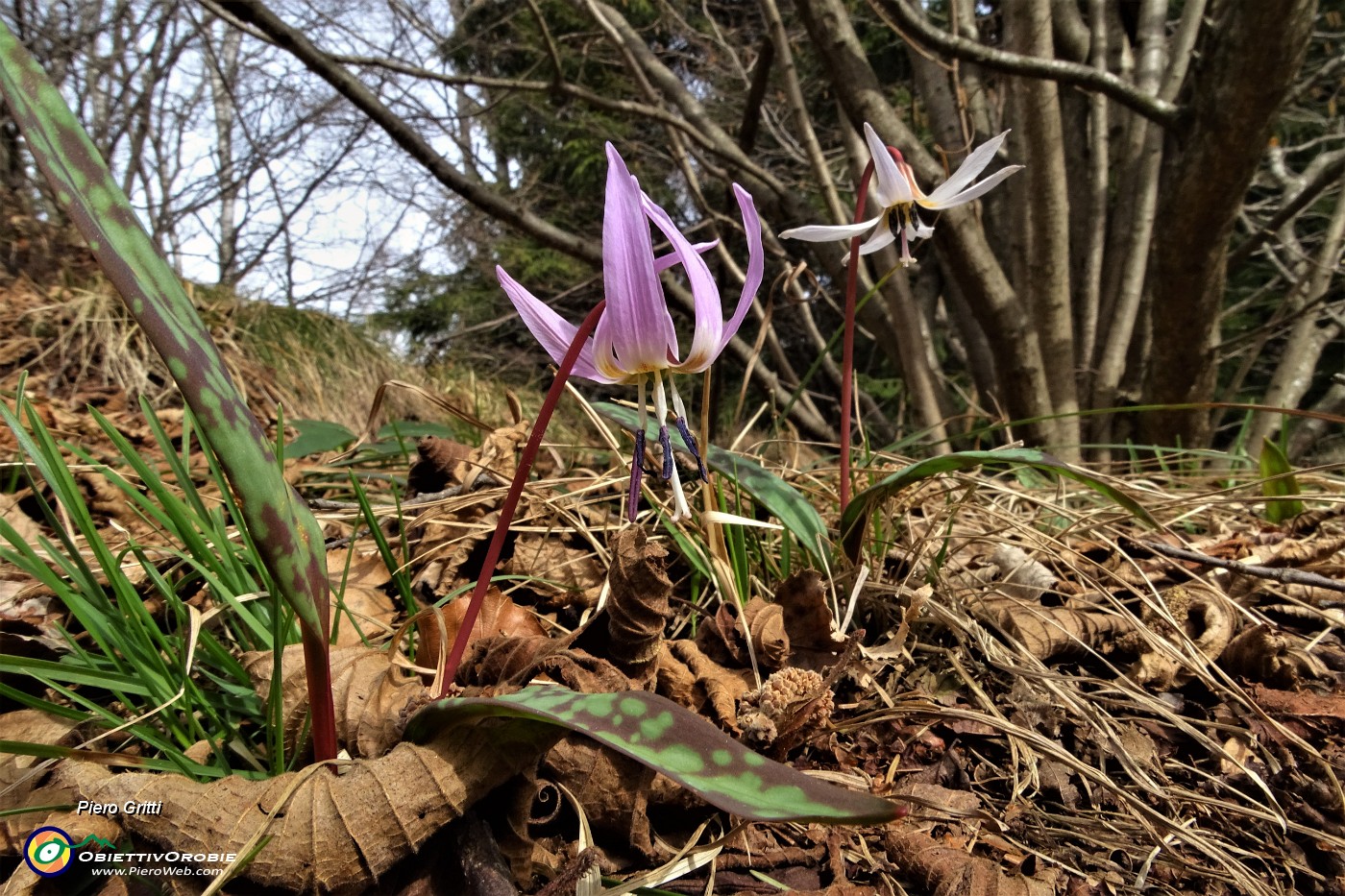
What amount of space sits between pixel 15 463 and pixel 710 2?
636 centimetres

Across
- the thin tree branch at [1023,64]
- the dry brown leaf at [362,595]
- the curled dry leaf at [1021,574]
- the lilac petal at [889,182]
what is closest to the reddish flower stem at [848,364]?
the lilac petal at [889,182]

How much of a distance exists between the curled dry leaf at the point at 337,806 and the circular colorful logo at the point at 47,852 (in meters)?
0.04

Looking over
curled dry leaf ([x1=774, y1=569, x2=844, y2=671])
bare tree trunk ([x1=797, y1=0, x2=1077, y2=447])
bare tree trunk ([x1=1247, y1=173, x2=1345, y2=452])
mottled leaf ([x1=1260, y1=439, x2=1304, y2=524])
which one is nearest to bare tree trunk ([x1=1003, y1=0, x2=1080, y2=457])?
bare tree trunk ([x1=797, y1=0, x2=1077, y2=447])

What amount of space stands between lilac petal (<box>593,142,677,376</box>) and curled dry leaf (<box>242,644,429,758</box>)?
1.53ft

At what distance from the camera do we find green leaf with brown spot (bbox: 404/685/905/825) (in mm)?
555

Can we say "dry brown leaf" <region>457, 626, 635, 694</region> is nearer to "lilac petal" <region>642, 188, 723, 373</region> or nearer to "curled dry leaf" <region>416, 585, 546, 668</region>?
"curled dry leaf" <region>416, 585, 546, 668</region>

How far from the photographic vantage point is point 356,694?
92cm

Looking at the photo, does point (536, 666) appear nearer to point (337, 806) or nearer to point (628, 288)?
point (337, 806)

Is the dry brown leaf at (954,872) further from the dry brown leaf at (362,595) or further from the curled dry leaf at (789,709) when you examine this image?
the dry brown leaf at (362,595)

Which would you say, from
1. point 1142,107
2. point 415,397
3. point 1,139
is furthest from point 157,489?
point 1,139

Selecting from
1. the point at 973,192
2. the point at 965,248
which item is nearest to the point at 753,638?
the point at 973,192

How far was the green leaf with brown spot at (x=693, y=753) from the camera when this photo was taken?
1.82 feet

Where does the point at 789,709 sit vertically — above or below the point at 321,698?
below

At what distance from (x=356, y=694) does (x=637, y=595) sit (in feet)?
1.15
